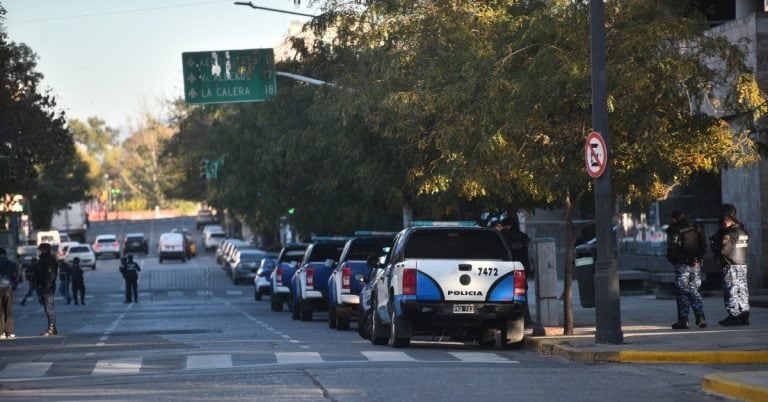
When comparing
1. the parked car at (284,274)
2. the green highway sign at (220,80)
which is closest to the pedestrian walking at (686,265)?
the parked car at (284,274)

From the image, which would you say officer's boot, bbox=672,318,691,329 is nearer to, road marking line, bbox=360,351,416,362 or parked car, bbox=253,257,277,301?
road marking line, bbox=360,351,416,362

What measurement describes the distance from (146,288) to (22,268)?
13.7m

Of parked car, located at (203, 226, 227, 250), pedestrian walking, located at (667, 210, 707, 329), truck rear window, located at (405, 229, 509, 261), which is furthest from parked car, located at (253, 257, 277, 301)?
parked car, located at (203, 226, 227, 250)

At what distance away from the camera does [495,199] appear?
97.4 feet

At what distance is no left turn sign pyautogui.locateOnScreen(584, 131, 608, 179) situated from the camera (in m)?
19.6

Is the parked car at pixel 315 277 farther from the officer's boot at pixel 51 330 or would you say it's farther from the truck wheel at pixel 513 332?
the truck wheel at pixel 513 332

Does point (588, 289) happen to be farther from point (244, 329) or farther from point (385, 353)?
point (385, 353)

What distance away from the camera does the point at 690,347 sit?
61.3ft

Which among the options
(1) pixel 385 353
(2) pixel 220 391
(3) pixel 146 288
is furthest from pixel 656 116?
(3) pixel 146 288

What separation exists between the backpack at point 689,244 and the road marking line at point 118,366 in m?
7.93

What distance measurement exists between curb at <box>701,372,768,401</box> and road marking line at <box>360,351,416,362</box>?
5.11 m

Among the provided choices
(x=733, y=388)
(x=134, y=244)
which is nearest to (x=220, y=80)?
(x=733, y=388)

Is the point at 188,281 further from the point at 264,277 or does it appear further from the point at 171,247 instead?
the point at 171,247

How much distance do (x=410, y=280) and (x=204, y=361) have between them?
3.26m
